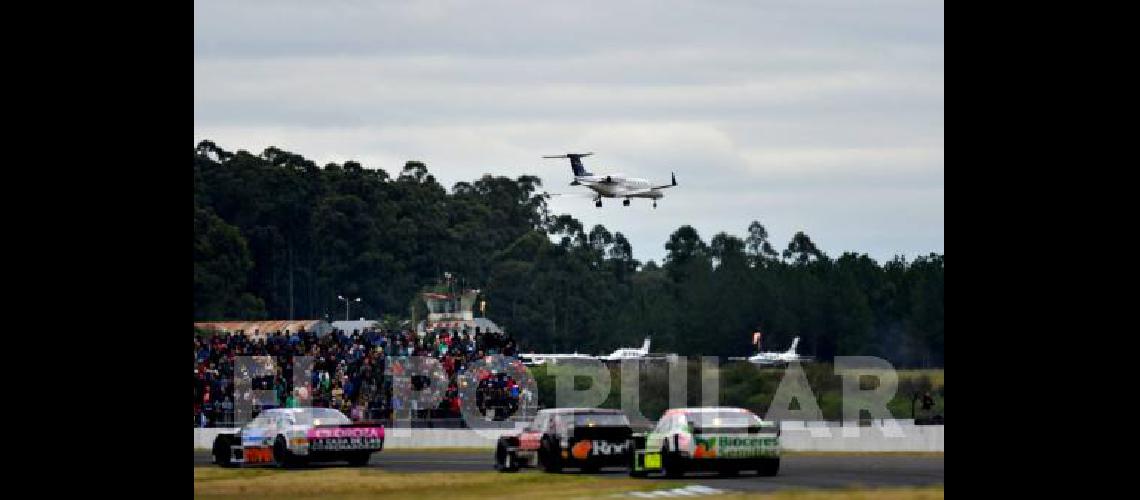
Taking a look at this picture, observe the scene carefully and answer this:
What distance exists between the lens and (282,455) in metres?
37.8

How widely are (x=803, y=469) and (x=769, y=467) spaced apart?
3298 millimetres

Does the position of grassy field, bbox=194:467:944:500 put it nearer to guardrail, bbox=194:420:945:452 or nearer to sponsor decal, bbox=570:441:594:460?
sponsor decal, bbox=570:441:594:460

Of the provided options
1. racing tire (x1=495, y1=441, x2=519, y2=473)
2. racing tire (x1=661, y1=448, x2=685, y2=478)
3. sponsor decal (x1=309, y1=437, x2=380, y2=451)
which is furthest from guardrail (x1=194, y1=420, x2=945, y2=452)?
sponsor decal (x1=309, y1=437, x2=380, y2=451)

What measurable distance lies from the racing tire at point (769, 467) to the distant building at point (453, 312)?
297 feet

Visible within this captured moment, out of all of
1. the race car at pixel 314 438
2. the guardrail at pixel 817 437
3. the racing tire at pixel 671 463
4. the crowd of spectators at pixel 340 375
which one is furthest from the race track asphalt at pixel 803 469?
the crowd of spectators at pixel 340 375

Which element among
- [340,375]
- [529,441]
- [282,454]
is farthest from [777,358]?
[529,441]

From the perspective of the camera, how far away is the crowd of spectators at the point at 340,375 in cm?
5859

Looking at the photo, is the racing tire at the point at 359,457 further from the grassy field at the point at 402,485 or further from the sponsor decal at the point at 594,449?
the sponsor decal at the point at 594,449

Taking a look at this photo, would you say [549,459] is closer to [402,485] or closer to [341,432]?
[402,485]

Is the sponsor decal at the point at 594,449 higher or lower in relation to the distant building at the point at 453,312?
lower
